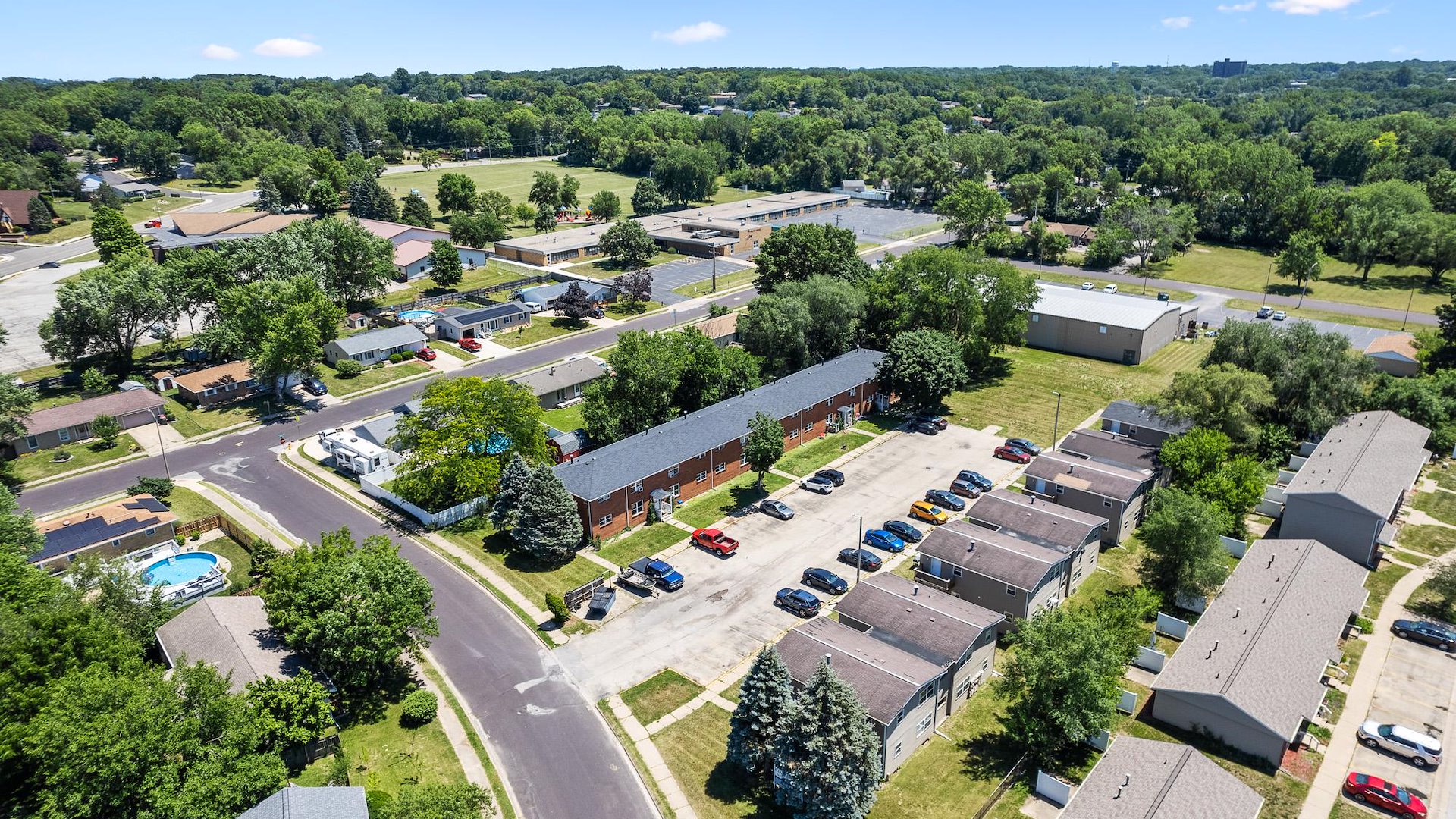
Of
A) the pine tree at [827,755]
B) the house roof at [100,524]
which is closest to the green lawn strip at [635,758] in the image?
the pine tree at [827,755]

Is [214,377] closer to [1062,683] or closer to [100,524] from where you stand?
[100,524]

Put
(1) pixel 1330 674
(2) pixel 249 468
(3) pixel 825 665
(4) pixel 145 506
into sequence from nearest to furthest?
(3) pixel 825 665
(1) pixel 1330 674
(4) pixel 145 506
(2) pixel 249 468

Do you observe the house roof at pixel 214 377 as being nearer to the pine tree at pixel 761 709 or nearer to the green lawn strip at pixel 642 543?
the green lawn strip at pixel 642 543

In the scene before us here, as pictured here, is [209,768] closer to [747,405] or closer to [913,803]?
[913,803]

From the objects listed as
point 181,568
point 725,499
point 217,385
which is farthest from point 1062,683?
point 217,385

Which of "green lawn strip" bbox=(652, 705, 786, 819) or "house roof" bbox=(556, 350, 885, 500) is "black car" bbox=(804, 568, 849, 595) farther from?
"house roof" bbox=(556, 350, 885, 500)

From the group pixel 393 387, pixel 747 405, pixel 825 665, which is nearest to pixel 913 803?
pixel 825 665

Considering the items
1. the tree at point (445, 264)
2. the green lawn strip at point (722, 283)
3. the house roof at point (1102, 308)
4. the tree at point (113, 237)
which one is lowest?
the green lawn strip at point (722, 283)
